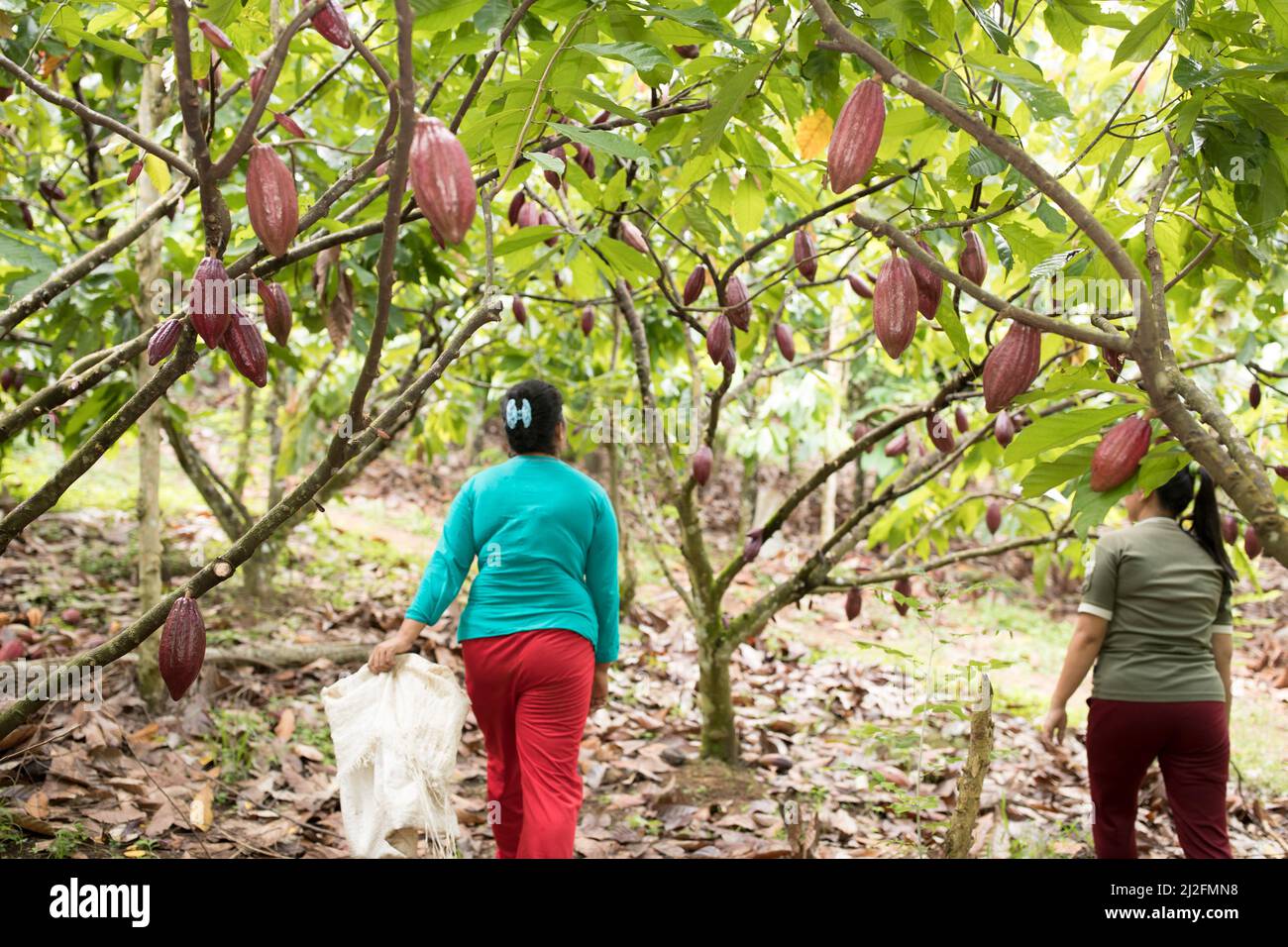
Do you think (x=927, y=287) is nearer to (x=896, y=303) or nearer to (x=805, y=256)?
(x=896, y=303)

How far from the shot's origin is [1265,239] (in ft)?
5.12

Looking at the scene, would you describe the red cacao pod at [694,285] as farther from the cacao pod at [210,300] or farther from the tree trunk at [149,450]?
the tree trunk at [149,450]

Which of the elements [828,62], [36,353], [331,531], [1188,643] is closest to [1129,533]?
[1188,643]

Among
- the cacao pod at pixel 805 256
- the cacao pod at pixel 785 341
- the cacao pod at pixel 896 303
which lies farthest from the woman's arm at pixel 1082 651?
the cacao pod at pixel 896 303

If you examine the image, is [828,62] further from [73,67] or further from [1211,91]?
[73,67]

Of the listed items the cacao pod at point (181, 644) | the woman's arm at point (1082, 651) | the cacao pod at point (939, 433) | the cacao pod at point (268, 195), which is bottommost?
the woman's arm at point (1082, 651)

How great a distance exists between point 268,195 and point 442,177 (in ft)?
0.59

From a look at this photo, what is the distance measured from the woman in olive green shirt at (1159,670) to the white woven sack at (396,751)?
134 centimetres

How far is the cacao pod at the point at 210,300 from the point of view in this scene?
933mm

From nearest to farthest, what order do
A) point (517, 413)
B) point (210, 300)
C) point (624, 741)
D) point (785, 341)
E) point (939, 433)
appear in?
Result: point (210, 300) → point (939, 433) → point (517, 413) → point (785, 341) → point (624, 741)

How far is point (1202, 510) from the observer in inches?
89.3

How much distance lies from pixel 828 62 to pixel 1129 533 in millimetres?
1347

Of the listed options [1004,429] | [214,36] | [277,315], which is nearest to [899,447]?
[1004,429]
